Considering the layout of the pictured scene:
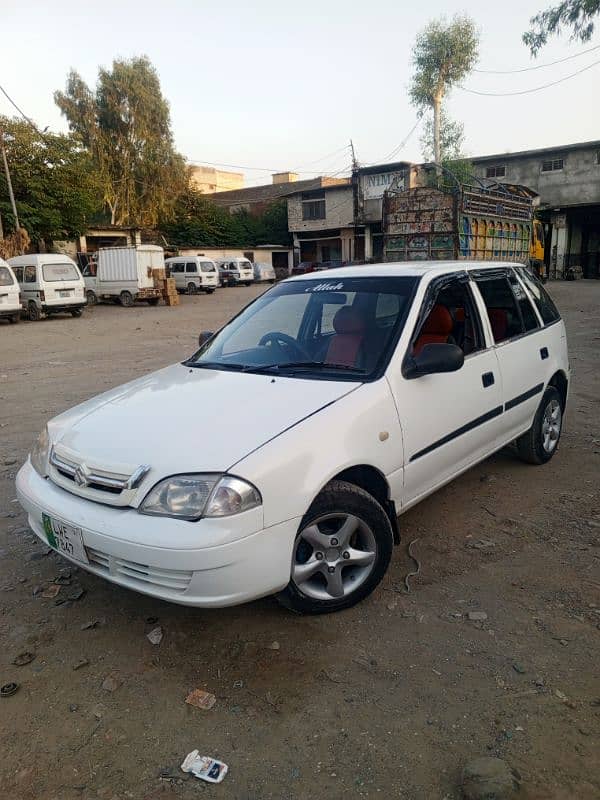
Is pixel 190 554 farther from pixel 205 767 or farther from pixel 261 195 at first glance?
pixel 261 195

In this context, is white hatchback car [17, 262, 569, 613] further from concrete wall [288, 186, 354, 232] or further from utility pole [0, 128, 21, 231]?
concrete wall [288, 186, 354, 232]

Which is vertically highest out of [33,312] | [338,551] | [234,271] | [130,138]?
[130,138]

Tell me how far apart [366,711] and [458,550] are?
1.42 metres

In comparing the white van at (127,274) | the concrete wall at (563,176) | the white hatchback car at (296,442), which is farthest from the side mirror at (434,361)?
the concrete wall at (563,176)

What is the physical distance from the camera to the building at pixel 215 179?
6078cm

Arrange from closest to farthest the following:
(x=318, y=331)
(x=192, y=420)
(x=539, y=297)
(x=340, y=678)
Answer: (x=340, y=678) → (x=192, y=420) → (x=318, y=331) → (x=539, y=297)

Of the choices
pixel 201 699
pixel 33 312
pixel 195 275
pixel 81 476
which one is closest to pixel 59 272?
pixel 33 312

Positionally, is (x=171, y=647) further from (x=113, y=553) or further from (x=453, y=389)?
(x=453, y=389)

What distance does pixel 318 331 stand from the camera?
3.72m

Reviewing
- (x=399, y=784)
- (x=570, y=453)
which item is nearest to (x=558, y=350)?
(x=570, y=453)

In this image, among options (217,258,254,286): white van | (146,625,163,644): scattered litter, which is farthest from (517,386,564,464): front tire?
(217,258,254,286): white van

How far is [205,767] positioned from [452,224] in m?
12.5

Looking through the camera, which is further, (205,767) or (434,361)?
A: (434,361)

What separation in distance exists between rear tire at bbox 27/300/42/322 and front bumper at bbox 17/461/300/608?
18025mm
